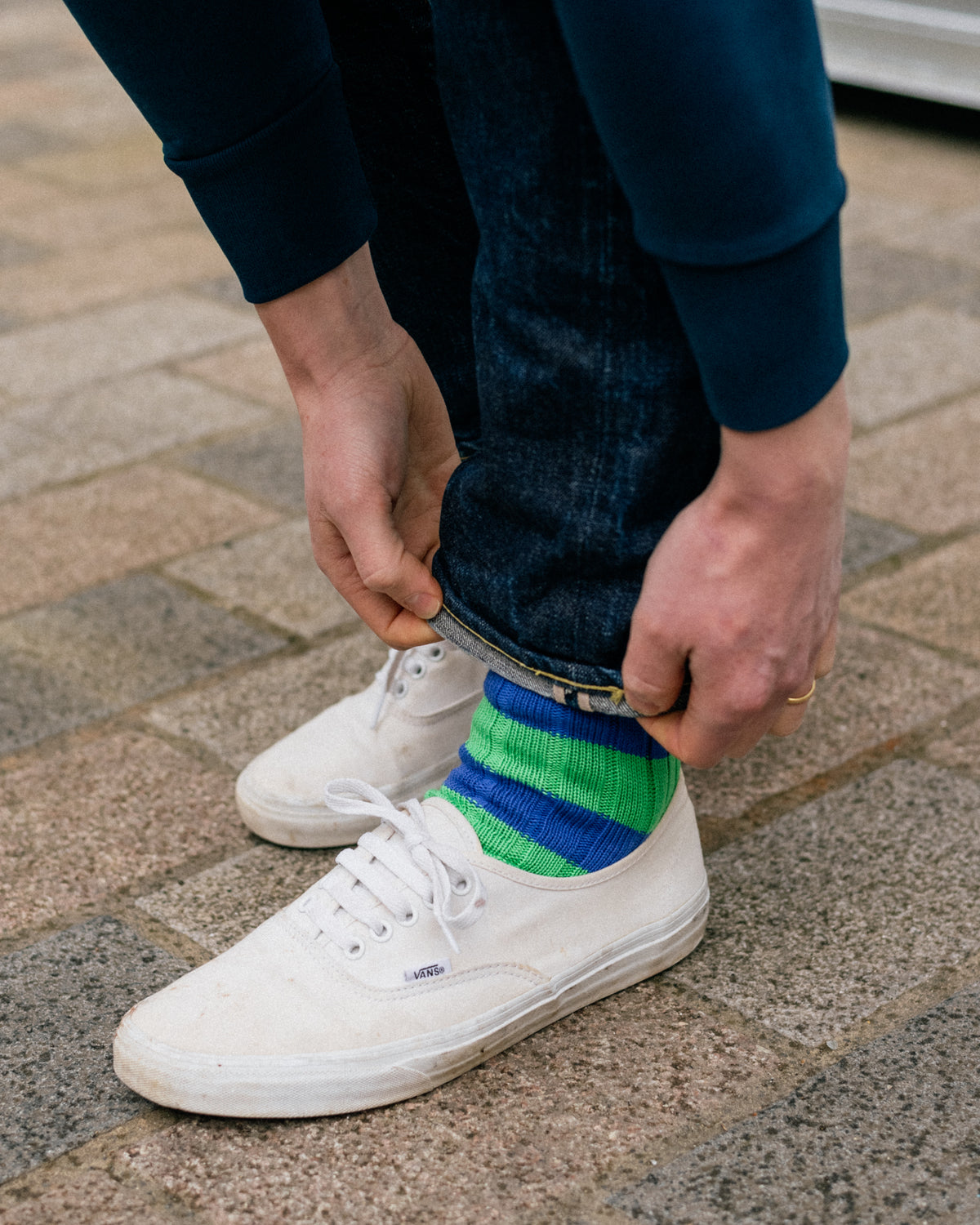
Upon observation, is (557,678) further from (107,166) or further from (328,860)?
(107,166)

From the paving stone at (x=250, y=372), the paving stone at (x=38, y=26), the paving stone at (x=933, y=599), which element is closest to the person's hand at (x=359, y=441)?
the paving stone at (x=933, y=599)

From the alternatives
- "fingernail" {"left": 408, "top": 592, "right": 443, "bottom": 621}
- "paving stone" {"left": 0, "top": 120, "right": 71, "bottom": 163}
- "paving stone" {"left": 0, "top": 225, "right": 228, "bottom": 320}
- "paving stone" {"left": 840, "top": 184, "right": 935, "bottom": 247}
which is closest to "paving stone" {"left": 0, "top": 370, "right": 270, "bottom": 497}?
"paving stone" {"left": 0, "top": 225, "right": 228, "bottom": 320}

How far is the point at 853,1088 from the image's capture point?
2.91 feet

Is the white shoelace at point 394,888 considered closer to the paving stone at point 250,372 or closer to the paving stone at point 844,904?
the paving stone at point 844,904

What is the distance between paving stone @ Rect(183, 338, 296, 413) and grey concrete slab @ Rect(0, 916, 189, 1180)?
1271mm

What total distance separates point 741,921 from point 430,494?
42cm

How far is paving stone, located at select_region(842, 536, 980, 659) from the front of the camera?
149 cm

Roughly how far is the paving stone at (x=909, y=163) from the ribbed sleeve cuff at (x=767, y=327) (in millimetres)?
2502

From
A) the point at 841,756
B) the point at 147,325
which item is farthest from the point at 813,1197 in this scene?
the point at 147,325

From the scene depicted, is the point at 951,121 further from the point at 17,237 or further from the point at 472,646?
the point at 472,646

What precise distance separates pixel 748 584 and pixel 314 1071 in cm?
43

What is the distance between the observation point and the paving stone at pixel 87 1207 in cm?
81

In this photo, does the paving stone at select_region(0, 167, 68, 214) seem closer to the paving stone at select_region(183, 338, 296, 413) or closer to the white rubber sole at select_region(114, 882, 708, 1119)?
the paving stone at select_region(183, 338, 296, 413)

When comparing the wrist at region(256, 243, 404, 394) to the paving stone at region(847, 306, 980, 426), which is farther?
the paving stone at region(847, 306, 980, 426)
